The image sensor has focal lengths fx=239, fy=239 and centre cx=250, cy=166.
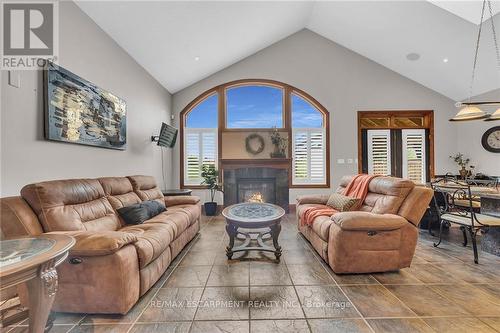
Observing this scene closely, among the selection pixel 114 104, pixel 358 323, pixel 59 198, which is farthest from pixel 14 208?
pixel 358 323

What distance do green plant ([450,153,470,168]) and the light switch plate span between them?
8.22 meters

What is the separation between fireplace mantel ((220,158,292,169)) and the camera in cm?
599

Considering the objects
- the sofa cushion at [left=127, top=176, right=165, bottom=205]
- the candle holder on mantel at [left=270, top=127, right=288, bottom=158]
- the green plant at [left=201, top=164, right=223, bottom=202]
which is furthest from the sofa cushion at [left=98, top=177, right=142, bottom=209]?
the candle holder on mantel at [left=270, top=127, right=288, bottom=158]

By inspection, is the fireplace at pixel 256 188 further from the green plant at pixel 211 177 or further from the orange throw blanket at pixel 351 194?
the orange throw blanket at pixel 351 194

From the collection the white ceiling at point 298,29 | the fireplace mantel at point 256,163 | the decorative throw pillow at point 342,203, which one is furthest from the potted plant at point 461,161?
the decorative throw pillow at point 342,203

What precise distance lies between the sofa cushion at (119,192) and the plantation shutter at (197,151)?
9.31ft

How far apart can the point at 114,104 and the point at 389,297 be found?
161 inches

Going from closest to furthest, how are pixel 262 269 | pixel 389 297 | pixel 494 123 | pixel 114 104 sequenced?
pixel 389 297, pixel 262 269, pixel 114 104, pixel 494 123

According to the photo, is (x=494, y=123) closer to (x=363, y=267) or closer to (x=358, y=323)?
(x=363, y=267)

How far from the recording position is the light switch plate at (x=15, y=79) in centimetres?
201

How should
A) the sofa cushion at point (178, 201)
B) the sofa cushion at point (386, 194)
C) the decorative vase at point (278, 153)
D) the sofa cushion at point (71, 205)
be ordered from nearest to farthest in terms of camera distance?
1. the sofa cushion at point (71, 205)
2. the sofa cushion at point (386, 194)
3. the sofa cushion at point (178, 201)
4. the decorative vase at point (278, 153)

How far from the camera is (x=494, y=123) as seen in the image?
5445 mm

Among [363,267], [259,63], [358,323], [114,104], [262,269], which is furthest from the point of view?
[259,63]

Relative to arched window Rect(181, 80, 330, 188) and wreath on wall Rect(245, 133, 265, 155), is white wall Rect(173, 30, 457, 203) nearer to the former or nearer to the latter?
arched window Rect(181, 80, 330, 188)
